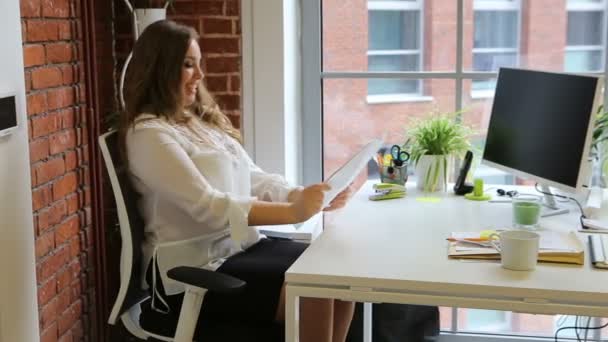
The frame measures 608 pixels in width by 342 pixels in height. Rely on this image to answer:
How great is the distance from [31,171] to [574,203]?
1.65m

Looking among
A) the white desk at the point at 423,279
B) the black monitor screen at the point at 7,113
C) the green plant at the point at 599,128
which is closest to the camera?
the white desk at the point at 423,279

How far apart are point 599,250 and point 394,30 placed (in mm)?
1438

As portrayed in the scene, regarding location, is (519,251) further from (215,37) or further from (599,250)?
(215,37)

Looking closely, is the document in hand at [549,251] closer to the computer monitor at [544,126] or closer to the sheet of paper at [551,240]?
the sheet of paper at [551,240]

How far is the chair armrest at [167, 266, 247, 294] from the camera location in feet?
6.86

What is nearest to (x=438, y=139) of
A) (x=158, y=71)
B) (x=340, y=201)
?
(x=340, y=201)

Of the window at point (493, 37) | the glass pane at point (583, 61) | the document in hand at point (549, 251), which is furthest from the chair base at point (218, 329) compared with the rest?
the glass pane at point (583, 61)

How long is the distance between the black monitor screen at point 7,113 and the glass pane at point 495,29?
180cm

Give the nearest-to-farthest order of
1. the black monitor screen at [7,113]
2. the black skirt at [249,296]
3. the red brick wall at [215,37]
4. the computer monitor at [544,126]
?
the black monitor screen at [7,113], the black skirt at [249,296], the computer monitor at [544,126], the red brick wall at [215,37]

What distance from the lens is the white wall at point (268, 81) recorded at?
3.18 meters

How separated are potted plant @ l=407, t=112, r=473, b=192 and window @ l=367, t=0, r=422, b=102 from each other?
37 centimetres

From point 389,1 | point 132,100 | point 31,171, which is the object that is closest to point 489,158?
point 389,1

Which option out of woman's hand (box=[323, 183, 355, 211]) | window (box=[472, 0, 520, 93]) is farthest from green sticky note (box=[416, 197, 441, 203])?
window (box=[472, 0, 520, 93])

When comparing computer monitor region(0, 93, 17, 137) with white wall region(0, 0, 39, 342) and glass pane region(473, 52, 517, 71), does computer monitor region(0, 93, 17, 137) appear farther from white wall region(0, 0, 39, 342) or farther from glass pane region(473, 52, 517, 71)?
glass pane region(473, 52, 517, 71)
